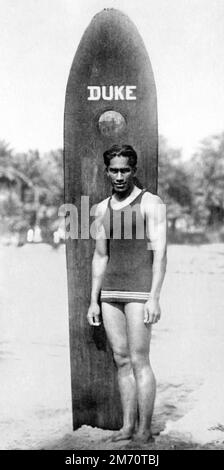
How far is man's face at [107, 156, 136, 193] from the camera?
3061mm

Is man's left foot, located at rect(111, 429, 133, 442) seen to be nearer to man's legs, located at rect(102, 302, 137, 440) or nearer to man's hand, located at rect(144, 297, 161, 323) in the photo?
man's legs, located at rect(102, 302, 137, 440)

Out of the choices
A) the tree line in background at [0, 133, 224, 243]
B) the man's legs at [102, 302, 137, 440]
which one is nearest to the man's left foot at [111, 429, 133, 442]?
the man's legs at [102, 302, 137, 440]

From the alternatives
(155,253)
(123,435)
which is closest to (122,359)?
(123,435)

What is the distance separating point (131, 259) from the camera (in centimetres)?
304

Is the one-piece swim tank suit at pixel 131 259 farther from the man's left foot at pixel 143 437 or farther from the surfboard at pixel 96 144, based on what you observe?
the man's left foot at pixel 143 437

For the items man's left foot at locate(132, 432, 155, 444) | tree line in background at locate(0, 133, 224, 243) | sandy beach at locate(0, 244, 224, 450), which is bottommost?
man's left foot at locate(132, 432, 155, 444)

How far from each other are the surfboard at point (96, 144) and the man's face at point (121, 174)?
0.05m

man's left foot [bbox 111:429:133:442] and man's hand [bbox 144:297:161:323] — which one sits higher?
man's hand [bbox 144:297:161:323]

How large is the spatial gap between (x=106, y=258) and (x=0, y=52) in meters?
0.95

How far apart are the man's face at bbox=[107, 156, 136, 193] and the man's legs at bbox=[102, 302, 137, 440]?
1.50 feet

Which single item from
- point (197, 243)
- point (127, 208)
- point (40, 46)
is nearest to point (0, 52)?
point (40, 46)

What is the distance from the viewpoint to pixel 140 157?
310 cm

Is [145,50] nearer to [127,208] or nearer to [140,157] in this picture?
[140,157]
